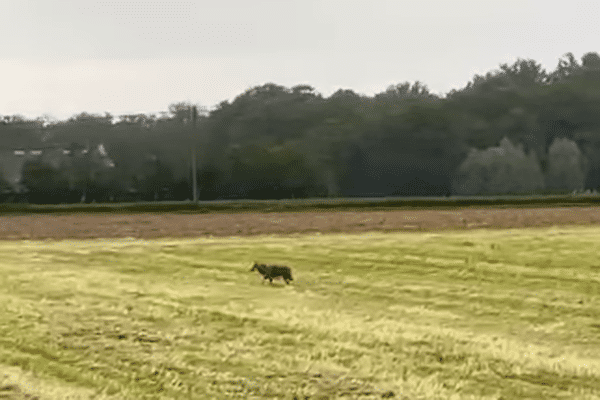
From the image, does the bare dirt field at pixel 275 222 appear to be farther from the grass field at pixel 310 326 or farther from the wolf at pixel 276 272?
the wolf at pixel 276 272

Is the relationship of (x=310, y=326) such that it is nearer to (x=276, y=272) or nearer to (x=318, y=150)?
(x=276, y=272)

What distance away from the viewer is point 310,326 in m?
7.03

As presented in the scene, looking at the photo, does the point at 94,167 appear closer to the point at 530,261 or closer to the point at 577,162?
the point at 577,162

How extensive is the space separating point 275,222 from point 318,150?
15778 millimetres

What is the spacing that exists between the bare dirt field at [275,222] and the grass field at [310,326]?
565 cm

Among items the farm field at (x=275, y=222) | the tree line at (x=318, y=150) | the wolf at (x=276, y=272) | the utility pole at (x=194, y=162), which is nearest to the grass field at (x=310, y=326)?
the wolf at (x=276, y=272)

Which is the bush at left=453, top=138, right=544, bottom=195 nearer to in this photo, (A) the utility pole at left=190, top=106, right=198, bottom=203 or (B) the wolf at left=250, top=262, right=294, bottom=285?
(A) the utility pole at left=190, top=106, right=198, bottom=203

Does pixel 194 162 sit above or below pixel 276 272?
above

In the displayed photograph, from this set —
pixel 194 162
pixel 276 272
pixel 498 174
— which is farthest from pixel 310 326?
pixel 498 174

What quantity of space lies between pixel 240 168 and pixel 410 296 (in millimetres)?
26234

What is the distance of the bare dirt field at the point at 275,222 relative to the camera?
1812 centimetres

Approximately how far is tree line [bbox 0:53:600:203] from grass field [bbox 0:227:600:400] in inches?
852

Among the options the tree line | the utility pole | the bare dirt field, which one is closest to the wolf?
the bare dirt field

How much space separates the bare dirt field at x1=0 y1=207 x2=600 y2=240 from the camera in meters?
18.1
